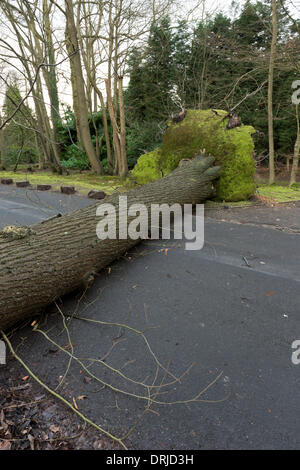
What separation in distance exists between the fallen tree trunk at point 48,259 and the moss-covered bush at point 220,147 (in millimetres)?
2772

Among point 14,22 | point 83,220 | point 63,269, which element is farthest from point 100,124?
point 63,269

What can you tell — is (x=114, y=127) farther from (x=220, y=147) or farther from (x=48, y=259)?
(x=48, y=259)

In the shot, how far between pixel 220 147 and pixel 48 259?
4.40 meters

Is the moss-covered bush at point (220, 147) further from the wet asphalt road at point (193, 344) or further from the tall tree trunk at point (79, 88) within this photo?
the tall tree trunk at point (79, 88)

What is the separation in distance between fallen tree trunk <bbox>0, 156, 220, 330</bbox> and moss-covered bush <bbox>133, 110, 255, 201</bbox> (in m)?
2.77

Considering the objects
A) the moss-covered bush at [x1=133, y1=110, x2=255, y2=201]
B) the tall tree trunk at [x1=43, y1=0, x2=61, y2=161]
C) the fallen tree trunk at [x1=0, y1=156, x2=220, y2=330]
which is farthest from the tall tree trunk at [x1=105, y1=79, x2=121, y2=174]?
the fallen tree trunk at [x1=0, y1=156, x2=220, y2=330]

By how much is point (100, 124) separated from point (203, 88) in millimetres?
4576

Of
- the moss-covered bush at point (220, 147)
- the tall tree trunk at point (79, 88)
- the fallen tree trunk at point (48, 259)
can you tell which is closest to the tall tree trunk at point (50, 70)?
the tall tree trunk at point (79, 88)

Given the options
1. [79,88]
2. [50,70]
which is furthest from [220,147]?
[50,70]

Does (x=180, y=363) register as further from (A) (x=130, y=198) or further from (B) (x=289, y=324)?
(A) (x=130, y=198)

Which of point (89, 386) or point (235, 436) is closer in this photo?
point (235, 436)

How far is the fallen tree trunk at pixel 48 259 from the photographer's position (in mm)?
1950

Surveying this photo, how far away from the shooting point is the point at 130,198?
3721mm

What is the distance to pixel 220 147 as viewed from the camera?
5453 millimetres
